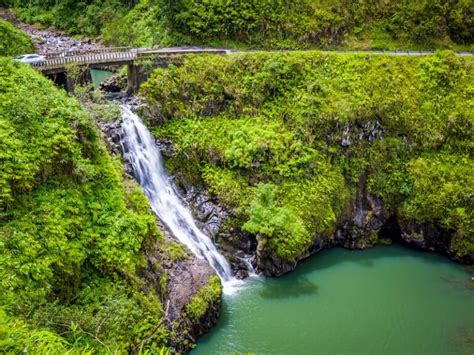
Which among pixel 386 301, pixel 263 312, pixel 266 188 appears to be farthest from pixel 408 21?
pixel 263 312

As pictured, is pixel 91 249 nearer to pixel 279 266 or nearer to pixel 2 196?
pixel 2 196

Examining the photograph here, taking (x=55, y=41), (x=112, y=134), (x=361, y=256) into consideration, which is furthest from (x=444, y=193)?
(x=55, y=41)

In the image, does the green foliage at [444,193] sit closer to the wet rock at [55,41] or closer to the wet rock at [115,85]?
the wet rock at [115,85]

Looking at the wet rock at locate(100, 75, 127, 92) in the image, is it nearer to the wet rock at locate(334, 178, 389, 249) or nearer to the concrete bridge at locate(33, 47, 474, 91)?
the concrete bridge at locate(33, 47, 474, 91)

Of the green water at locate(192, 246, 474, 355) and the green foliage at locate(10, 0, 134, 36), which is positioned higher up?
the green foliage at locate(10, 0, 134, 36)

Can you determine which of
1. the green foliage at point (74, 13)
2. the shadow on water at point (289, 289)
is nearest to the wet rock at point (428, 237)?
the shadow on water at point (289, 289)

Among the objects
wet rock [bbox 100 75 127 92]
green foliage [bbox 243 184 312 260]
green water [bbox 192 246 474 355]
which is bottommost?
green water [bbox 192 246 474 355]

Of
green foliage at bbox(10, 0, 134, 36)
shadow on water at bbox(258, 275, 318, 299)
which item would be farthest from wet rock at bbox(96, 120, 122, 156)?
green foliage at bbox(10, 0, 134, 36)
